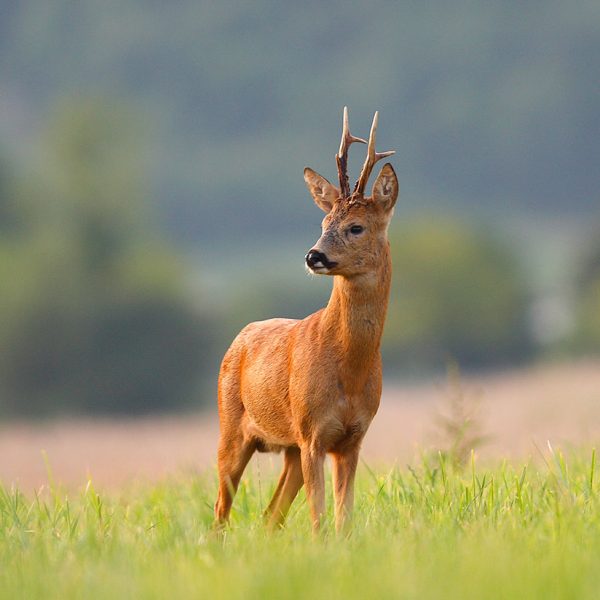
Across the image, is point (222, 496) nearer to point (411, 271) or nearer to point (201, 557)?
point (201, 557)

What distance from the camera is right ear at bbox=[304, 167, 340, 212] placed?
7453 mm

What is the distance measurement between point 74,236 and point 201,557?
5465 cm

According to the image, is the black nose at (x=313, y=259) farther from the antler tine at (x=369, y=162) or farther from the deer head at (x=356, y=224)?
the antler tine at (x=369, y=162)

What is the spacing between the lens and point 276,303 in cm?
6475

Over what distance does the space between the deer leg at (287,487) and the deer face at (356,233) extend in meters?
1.32

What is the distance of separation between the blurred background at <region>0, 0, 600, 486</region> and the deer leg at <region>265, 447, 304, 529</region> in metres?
1.37

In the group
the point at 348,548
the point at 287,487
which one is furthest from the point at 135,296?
the point at 348,548

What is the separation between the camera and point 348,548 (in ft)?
19.9

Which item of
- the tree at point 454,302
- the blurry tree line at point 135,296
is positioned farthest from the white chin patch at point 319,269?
the tree at point 454,302

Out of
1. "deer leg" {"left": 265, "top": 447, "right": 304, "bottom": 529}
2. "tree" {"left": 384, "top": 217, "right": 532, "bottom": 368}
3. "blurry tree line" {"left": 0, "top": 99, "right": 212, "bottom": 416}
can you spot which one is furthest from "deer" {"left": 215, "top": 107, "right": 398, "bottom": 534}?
"tree" {"left": 384, "top": 217, "right": 532, "bottom": 368}

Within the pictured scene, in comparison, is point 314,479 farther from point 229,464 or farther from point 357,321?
point 229,464

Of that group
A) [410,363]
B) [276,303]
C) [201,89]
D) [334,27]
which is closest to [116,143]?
[276,303]

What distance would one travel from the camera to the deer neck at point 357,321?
702 centimetres

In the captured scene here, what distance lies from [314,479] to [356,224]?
4.51ft
